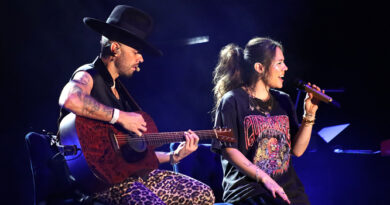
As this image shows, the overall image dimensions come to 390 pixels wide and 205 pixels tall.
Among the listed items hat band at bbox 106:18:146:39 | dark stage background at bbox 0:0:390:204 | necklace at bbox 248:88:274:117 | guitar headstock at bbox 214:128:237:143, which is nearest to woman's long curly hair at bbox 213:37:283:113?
necklace at bbox 248:88:274:117

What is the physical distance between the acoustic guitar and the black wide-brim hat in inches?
24.9

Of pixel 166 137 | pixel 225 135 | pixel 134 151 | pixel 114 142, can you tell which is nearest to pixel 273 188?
pixel 225 135

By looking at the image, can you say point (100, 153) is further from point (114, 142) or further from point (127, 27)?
point (127, 27)

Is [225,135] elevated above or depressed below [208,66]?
below

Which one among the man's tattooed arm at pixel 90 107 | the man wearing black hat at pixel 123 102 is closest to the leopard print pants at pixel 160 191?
the man wearing black hat at pixel 123 102

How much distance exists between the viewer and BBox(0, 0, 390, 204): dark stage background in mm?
3693

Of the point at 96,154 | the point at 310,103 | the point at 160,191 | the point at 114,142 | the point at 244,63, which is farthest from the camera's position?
the point at 244,63

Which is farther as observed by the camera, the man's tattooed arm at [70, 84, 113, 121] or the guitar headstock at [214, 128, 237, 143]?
the guitar headstock at [214, 128, 237, 143]

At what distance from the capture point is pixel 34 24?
12.8 feet

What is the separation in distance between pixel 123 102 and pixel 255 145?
1011 millimetres

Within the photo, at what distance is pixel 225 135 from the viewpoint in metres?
2.56

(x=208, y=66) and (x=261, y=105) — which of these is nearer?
(x=261, y=105)

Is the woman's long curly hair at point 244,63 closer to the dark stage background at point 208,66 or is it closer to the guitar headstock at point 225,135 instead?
the guitar headstock at point 225,135

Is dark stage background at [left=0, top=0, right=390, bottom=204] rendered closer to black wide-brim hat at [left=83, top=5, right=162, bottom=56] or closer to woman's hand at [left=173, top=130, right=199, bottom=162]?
woman's hand at [left=173, top=130, right=199, bottom=162]
